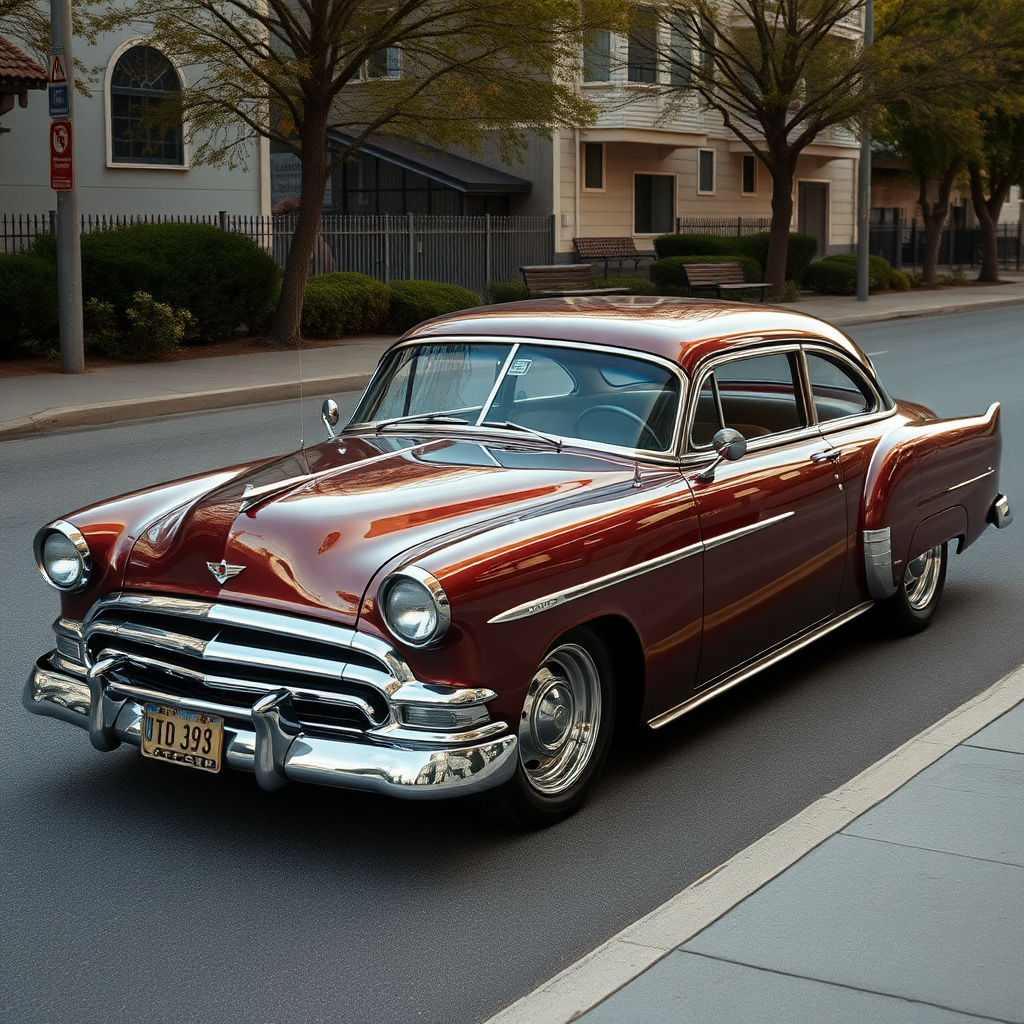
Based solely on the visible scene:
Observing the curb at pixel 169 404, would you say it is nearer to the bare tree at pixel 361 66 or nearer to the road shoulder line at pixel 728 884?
the bare tree at pixel 361 66

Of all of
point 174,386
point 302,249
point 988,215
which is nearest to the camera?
point 174,386

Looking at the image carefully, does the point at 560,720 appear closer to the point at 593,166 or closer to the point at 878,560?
the point at 878,560

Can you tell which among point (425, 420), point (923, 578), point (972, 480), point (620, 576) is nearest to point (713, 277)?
point (972, 480)

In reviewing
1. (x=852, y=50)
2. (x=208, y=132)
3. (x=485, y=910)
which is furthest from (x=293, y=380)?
(x=852, y=50)

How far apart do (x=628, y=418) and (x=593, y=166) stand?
34.2 metres

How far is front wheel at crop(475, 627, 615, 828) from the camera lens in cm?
436

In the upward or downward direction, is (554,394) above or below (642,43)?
below

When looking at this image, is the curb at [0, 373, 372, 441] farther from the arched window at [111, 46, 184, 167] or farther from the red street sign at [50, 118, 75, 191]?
the arched window at [111, 46, 184, 167]

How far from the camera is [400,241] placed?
27.5m

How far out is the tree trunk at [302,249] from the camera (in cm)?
2048

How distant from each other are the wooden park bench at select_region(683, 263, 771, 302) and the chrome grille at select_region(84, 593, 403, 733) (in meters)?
25.6

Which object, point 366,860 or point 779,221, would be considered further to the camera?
point 779,221

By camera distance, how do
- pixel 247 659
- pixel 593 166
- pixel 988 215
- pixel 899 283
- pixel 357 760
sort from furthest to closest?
pixel 988 215 < pixel 899 283 < pixel 593 166 < pixel 247 659 < pixel 357 760

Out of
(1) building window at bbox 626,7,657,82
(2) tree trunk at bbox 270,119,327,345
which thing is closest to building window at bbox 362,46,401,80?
(2) tree trunk at bbox 270,119,327,345
